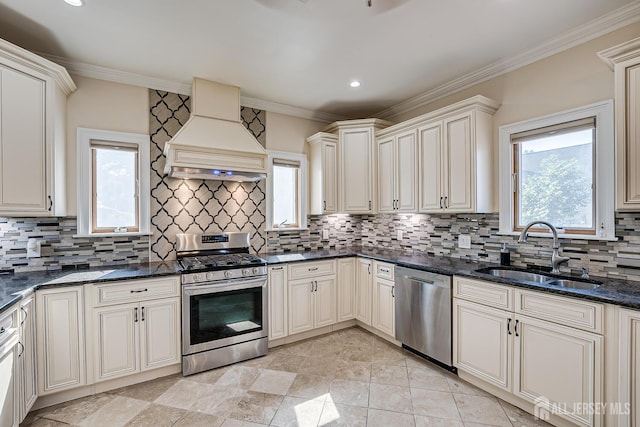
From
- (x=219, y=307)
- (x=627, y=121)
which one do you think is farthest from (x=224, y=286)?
(x=627, y=121)

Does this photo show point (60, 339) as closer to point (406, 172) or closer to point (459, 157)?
point (406, 172)

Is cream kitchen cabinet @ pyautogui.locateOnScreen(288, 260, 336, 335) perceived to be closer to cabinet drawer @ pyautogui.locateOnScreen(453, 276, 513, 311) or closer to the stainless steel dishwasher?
the stainless steel dishwasher

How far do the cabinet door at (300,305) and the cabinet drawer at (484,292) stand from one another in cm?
150

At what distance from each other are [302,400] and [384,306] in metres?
1.32

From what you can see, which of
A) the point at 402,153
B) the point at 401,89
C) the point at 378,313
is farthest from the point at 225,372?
the point at 401,89

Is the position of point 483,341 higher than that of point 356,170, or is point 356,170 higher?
point 356,170

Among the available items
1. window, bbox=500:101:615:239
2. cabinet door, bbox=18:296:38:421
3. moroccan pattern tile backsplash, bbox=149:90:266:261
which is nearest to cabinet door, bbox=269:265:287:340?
moroccan pattern tile backsplash, bbox=149:90:266:261

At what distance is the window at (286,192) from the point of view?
12.1ft

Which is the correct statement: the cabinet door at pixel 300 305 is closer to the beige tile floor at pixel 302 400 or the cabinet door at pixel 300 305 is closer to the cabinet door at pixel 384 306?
the beige tile floor at pixel 302 400

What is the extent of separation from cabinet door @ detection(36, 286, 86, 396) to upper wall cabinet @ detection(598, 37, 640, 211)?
3.79 meters

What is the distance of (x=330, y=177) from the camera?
3.78 metres

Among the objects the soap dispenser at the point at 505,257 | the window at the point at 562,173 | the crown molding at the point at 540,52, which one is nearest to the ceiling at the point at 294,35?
the crown molding at the point at 540,52

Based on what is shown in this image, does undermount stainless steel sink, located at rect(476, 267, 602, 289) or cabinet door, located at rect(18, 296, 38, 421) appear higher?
undermount stainless steel sink, located at rect(476, 267, 602, 289)

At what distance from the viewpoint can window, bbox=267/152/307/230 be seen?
370 cm
